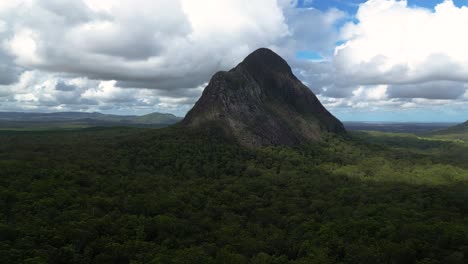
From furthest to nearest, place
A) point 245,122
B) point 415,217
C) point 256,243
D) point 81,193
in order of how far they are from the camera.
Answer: point 245,122, point 81,193, point 415,217, point 256,243

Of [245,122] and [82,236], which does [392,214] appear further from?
[245,122]

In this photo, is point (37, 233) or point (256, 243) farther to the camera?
point (256, 243)

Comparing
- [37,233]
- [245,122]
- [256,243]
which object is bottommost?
[256,243]

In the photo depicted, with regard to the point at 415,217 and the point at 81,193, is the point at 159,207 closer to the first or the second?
the point at 81,193

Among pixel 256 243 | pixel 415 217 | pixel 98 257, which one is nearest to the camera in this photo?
pixel 98 257

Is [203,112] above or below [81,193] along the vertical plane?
above

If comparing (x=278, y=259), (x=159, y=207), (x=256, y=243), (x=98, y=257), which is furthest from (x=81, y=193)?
(x=278, y=259)

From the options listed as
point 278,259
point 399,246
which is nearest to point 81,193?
point 278,259
